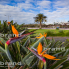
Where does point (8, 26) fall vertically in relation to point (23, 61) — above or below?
above

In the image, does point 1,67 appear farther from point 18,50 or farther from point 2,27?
point 2,27

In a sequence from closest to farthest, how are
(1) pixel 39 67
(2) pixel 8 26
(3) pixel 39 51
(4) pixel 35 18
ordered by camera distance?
(3) pixel 39 51 < (1) pixel 39 67 < (2) pixel 8 26 < (4) pixel 35 18

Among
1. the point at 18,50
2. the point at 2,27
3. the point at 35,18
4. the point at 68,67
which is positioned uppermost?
the point at 35,18

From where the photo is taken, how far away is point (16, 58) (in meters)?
0.95

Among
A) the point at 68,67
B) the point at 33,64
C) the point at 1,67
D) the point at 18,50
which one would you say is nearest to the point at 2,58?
the point at 1,67

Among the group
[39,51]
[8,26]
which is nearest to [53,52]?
[39,51]

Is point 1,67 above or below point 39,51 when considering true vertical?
below

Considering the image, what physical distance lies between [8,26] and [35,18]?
2999 cm

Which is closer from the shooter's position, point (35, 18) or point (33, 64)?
point (33, 64)

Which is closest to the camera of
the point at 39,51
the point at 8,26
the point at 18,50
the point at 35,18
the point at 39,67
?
the point at 39,51

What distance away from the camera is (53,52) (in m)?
1.05

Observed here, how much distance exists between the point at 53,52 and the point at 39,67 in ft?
0.96

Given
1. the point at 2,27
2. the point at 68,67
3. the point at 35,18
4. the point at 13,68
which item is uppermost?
the point at 35,18

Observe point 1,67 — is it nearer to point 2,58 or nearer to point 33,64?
Answer: point 2,58
